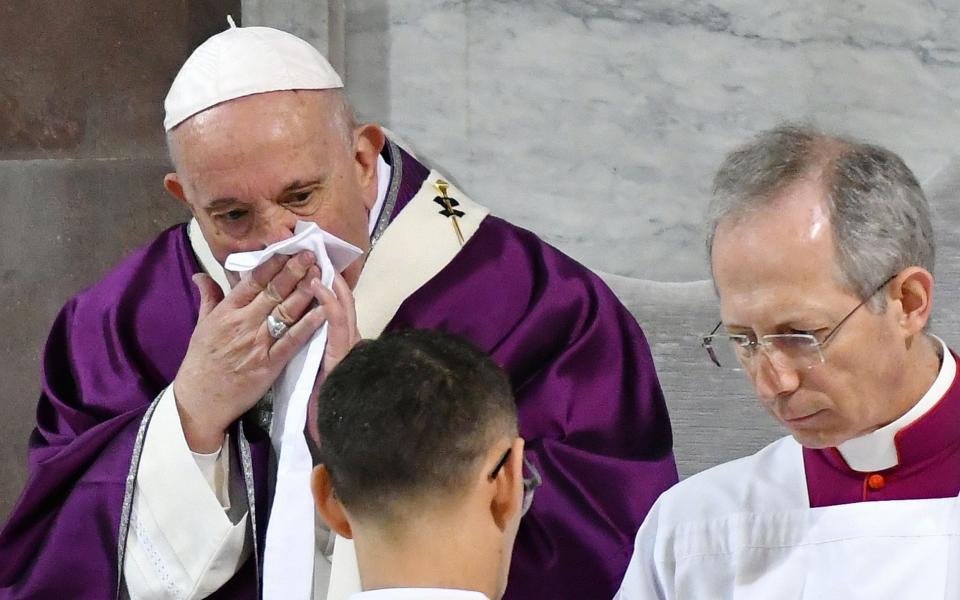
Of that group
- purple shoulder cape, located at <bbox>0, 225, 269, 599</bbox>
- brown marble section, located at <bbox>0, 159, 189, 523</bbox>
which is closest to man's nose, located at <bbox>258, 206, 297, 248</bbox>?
purple shoulder cape, located at <bbox>0, 225, 269, 599</bbox>

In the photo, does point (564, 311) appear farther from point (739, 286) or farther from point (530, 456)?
point (739, 286)

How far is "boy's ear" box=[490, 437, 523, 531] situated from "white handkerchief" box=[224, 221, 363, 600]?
961 mm

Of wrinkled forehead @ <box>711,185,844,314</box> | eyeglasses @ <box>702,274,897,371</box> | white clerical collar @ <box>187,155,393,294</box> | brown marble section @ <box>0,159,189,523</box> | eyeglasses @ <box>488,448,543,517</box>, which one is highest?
wrinkled forehead @ <box>711,185,844,314</box>

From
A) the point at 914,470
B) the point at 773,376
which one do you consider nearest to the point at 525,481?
the point at 773,376

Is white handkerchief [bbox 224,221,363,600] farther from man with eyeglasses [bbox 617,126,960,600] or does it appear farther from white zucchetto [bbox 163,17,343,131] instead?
man with eyeglasses [bbox 617,126,960,600]

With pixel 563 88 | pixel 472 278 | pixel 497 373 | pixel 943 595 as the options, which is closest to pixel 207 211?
pixel 472 278

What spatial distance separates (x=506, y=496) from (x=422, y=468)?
0.49ft

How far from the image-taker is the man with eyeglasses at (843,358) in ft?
9.00

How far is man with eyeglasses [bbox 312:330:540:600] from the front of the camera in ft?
7.89

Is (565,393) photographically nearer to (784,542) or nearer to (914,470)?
(784,542)

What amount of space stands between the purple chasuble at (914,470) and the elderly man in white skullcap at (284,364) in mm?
685

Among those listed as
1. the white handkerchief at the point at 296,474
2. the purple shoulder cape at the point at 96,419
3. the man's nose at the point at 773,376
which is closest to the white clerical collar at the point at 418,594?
the man's nose at the point at 773,376

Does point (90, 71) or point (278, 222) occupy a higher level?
point (278, 222)

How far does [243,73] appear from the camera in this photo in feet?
11.6
